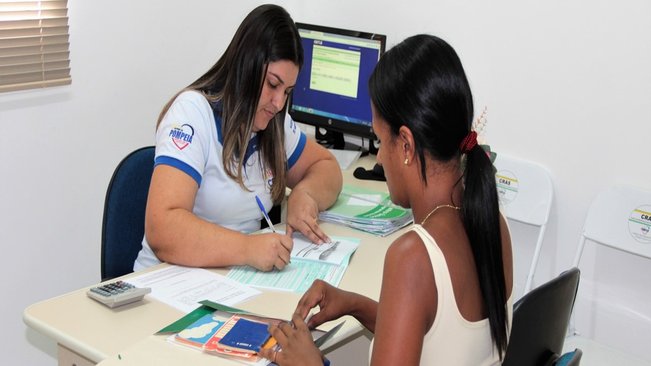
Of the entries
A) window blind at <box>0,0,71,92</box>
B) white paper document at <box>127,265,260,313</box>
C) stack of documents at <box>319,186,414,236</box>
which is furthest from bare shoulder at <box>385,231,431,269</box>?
window blind at <box>0,0,71,92</box>

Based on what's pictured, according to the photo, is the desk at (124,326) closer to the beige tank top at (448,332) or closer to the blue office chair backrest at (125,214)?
the blue office chair backrest at (125,214)

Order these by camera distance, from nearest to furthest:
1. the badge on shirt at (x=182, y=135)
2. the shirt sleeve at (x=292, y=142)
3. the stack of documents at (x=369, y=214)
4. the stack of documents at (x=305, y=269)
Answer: the stack of documents at (x=305, y=269)
the badge on shirt at (x=182, y=135)
the stack of documents at (x=369, y=214)
the shirt sleeve at (x=292, y=142)

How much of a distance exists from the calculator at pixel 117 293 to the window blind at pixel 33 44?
1102 millimetres

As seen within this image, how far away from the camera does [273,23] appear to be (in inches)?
76.5

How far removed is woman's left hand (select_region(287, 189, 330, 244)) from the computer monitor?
0.77m

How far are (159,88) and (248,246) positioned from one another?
140 cm

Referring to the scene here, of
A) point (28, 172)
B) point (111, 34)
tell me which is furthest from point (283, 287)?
point (111, 34)

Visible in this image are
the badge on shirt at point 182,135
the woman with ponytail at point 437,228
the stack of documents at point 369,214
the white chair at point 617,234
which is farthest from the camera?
the white chair at point 617,234

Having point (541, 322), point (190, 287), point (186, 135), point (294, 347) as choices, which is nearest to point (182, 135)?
point (186, 135)

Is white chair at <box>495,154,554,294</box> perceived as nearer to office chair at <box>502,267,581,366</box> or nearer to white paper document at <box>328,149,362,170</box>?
white paper document at <box>328,149,362,170</box>

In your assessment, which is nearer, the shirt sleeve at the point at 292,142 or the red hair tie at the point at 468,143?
the red hair tie at the point at 468,143

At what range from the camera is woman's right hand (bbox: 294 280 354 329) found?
1524 millimetres

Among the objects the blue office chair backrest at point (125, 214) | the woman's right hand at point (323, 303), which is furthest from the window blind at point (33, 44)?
the woman's right hand at point (323, 303)

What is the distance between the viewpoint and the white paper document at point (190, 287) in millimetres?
1640
